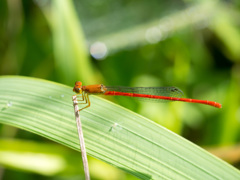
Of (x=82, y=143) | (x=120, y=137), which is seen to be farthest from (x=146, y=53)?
(x=82, y=143)

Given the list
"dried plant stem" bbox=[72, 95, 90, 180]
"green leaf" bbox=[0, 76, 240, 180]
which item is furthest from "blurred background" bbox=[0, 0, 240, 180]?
"dried plant stem" bbox=[72, 95, 90, 180]

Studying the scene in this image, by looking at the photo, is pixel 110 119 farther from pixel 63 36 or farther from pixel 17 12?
pixel 17 12

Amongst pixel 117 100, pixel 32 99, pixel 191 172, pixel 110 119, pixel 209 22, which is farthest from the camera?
pixel 209 22

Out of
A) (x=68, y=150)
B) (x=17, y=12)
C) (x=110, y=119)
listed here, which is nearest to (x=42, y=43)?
(x=17, y=12)

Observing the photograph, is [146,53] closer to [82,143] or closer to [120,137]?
[120,137]

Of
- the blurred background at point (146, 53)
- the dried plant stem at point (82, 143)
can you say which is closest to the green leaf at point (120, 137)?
the dried plant stem at point (82, 143)

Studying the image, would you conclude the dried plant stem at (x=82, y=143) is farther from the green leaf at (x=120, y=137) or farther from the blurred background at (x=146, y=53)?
the blurred background at (x=146, y=53)
